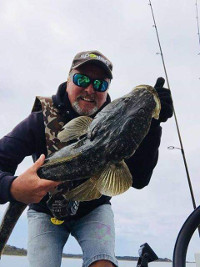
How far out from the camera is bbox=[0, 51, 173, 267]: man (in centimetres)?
375

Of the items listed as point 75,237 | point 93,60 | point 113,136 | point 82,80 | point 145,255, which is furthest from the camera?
point 75,237

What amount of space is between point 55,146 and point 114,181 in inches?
52.1

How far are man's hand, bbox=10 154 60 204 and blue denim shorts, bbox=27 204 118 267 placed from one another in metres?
0.94

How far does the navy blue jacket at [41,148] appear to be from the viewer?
12.4 feet

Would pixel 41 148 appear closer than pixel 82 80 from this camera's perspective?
No

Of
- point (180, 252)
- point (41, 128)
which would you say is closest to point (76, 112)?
point (41, 128)

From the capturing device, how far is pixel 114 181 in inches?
108

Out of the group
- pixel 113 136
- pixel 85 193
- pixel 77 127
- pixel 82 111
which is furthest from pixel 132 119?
pixel 82 111

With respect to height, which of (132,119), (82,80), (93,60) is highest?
(93,60)

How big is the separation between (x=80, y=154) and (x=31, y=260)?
5.93 feet

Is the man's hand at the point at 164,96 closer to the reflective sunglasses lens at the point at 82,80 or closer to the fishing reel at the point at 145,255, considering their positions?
the reflective sunglasses lens at the point at 82,80

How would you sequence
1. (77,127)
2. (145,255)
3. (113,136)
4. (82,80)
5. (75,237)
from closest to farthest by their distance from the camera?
(113,136), (77,127), (145,255), (82,80), (75,237)

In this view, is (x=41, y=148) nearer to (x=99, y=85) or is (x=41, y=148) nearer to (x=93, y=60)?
(x=99, y=85)

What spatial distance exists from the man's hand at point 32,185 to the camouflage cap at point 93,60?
1.48 meters
